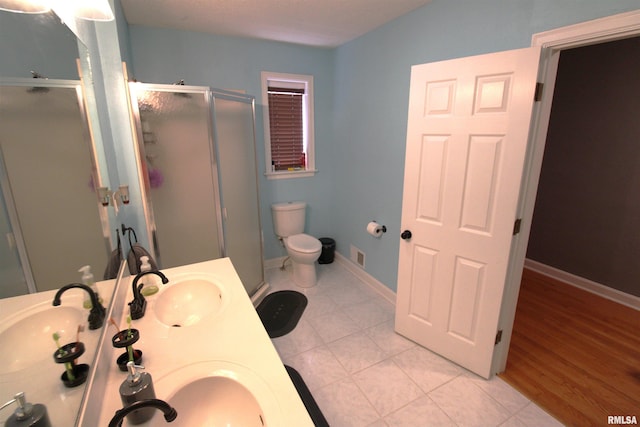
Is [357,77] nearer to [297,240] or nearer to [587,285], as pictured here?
[297,240]

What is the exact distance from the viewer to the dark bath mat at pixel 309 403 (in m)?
1.62

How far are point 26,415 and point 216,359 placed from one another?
0.53 meters

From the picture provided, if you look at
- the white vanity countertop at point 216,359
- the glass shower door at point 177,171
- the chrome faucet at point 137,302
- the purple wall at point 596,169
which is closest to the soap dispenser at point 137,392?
the white vanity countertop at point 216,359

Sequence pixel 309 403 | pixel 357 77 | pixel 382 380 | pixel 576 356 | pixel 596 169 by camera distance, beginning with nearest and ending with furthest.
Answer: pixel 309 403 → pixel 382 380 → pixel 576 356 → pixel 596 169 → pixel 357 77

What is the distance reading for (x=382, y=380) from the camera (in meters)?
1.98

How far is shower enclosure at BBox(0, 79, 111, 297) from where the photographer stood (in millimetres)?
585

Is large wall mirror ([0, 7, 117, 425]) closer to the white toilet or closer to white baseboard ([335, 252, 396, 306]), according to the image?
the white toilet

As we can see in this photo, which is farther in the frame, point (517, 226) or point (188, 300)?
point (517, 226)

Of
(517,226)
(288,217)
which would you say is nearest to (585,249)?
(517,226)

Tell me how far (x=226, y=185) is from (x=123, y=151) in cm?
75

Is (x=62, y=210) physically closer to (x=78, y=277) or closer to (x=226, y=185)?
(x=78, y=277)

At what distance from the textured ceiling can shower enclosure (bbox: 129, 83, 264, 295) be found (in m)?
0.58

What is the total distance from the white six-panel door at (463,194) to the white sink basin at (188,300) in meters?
1.39

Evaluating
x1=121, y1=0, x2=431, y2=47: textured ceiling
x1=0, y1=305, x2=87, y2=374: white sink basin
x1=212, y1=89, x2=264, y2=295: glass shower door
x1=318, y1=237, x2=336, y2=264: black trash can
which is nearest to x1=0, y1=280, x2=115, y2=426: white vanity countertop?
x1=0, y1=305, x2=87, y2=374: white sink basin
